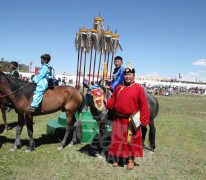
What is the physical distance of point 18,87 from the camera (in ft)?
22.6

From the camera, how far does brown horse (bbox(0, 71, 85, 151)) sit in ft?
22.4

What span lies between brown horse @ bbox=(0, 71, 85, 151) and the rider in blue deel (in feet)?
0.56

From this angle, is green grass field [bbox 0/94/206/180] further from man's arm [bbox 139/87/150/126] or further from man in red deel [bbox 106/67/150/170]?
man's arm [bbox 139/87/150/126]

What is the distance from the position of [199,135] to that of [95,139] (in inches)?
197

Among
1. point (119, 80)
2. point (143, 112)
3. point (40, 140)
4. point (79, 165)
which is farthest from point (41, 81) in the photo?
point (143, 112)

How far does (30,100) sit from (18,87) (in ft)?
1.49

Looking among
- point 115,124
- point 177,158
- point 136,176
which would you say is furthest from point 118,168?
point 177,158

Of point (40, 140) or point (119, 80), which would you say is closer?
point (119, 80)

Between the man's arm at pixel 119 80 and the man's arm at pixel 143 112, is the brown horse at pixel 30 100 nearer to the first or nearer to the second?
the man's arm at pixel 119 80

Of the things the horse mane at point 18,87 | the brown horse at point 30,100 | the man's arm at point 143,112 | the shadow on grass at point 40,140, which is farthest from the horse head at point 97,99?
the shadow on grass at point 40,140

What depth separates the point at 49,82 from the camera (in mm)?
7254

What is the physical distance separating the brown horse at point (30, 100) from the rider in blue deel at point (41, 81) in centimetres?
17

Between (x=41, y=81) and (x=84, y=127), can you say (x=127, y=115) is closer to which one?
(x=84, y=127)

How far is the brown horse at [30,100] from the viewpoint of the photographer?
682 cm
